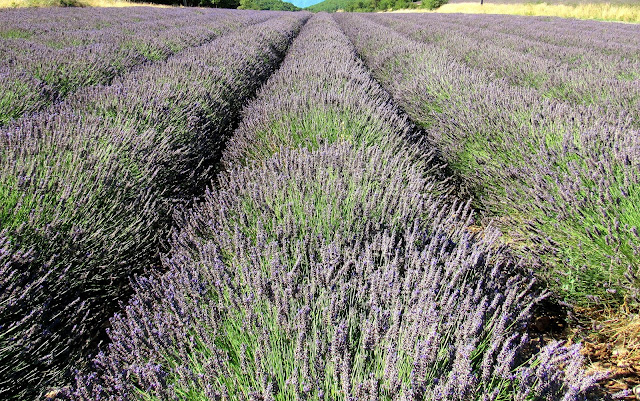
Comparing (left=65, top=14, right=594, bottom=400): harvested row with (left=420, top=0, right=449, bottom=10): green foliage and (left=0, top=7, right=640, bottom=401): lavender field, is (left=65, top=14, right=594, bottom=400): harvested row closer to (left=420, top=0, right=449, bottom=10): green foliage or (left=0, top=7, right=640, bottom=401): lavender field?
(left=0, top=7, right=640, bottom=401): lavender field

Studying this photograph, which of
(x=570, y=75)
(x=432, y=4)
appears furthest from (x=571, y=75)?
(x=432, y=4)

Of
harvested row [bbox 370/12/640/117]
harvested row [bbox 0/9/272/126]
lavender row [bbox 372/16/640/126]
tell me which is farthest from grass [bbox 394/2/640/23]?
harvested row [bbox 0/9/272/126]

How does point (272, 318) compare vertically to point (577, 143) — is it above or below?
below

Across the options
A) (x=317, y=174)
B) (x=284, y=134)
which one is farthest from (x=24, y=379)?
(x=284, y=134)

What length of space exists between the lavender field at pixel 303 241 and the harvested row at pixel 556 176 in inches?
0.6

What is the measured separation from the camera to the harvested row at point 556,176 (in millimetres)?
1703

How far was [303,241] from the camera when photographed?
144cm

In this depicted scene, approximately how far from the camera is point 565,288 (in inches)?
67.8

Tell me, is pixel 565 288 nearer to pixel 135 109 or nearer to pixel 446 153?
pixel 446 153

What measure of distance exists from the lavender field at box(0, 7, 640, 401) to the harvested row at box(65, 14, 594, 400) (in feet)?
0.03

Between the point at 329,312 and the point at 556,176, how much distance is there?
1.71 m

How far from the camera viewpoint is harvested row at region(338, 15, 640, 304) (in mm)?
1703

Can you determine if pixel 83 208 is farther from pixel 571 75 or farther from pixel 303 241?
pixel 571 75

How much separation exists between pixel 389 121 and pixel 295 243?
1885 mm
